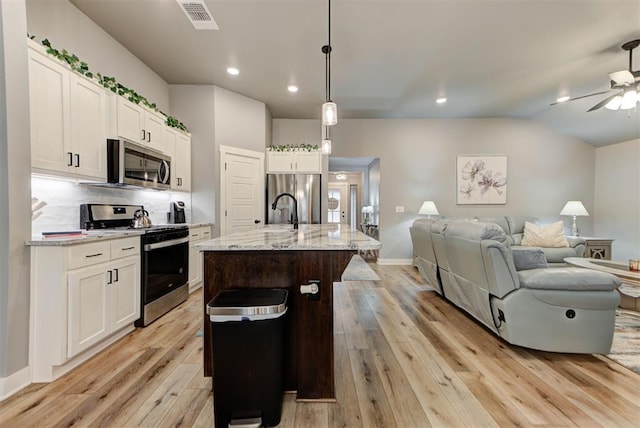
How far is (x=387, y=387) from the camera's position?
5.68ft

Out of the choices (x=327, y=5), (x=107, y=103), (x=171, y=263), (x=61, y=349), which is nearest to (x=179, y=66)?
(x=107, y=103)

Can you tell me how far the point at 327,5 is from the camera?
2.45m

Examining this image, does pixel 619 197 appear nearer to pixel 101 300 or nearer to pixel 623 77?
pixel 623 77

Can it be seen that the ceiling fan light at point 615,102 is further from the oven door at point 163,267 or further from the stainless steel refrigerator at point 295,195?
the oven door at point 163,267

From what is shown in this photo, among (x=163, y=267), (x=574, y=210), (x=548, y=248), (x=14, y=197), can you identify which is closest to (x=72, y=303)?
(x=14, y=197)

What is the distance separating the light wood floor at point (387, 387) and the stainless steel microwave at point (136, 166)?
4.87 ft

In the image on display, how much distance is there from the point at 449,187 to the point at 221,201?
4469mm

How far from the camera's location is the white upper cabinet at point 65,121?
188 centimetres

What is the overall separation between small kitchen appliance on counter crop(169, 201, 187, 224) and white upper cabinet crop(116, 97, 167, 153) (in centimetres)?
81

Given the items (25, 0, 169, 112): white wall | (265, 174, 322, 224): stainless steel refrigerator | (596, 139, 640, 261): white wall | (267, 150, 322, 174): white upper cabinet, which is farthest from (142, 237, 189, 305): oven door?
(596, 139, 640, 261): white wall

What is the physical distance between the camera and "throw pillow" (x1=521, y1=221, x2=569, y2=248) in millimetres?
4395

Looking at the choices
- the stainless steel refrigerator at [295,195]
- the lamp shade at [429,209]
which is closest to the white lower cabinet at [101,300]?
the stainless steel refrigerator at [295,195]

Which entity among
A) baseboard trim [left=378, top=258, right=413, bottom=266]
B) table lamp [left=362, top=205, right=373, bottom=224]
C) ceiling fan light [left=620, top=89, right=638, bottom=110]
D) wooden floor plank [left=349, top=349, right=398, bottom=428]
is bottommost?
wooden floor plank [left=349, top=349, right=398, bottom=428]

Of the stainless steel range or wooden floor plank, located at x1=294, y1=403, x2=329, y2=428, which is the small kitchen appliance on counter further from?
wooden floor plank, located at x1=294, y1=403, x2=329, y2=428
